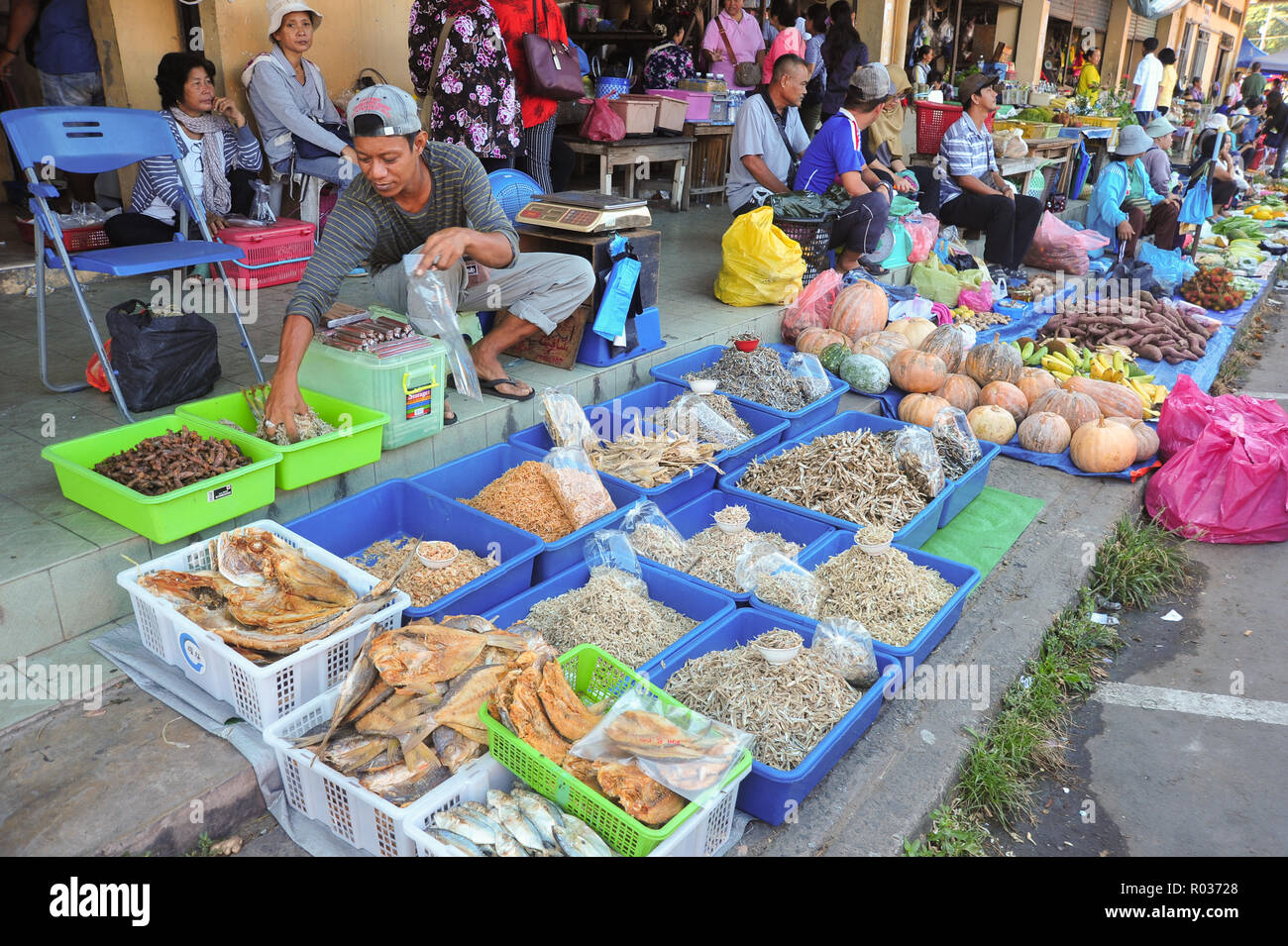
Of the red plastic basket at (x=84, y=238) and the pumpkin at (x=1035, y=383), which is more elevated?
the red plastic basket at (x=84, y=238)

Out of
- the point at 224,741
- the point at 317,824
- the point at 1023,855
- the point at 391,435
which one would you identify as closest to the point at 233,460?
the point at 391,435

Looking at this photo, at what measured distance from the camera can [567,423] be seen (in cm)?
384

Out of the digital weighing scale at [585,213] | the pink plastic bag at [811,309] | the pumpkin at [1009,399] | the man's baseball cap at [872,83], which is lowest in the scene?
the pumpkin at [1009,399]

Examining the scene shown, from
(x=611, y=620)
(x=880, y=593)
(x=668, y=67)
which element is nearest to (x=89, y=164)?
(x=611, y=620)

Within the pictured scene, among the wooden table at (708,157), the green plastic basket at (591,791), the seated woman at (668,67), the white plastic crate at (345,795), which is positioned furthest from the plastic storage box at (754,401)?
the seated woman at (668,67)

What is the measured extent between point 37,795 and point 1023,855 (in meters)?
2.58

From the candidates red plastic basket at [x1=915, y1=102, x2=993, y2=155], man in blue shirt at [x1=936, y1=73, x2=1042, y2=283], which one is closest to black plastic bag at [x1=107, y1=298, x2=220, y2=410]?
man in blue shirt at [x1=936, y1=73, x2=1042, y2=283]

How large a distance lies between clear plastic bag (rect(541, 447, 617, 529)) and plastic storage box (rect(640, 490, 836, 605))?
34 cm

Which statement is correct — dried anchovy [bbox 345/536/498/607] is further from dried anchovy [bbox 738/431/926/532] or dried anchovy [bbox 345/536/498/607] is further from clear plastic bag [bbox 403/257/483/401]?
dried anchovy [bbox 738/431/926/532]

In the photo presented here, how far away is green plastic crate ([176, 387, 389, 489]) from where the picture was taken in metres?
3.09

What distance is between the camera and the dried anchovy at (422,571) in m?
2.89

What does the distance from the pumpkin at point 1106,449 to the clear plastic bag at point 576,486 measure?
2631 millimetres

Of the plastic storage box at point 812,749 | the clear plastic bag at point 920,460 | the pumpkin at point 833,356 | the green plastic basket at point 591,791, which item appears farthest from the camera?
the pumpkin at point 833,356

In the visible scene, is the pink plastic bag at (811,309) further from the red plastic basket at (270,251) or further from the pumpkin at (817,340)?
the red plastic basket at (270,251)
